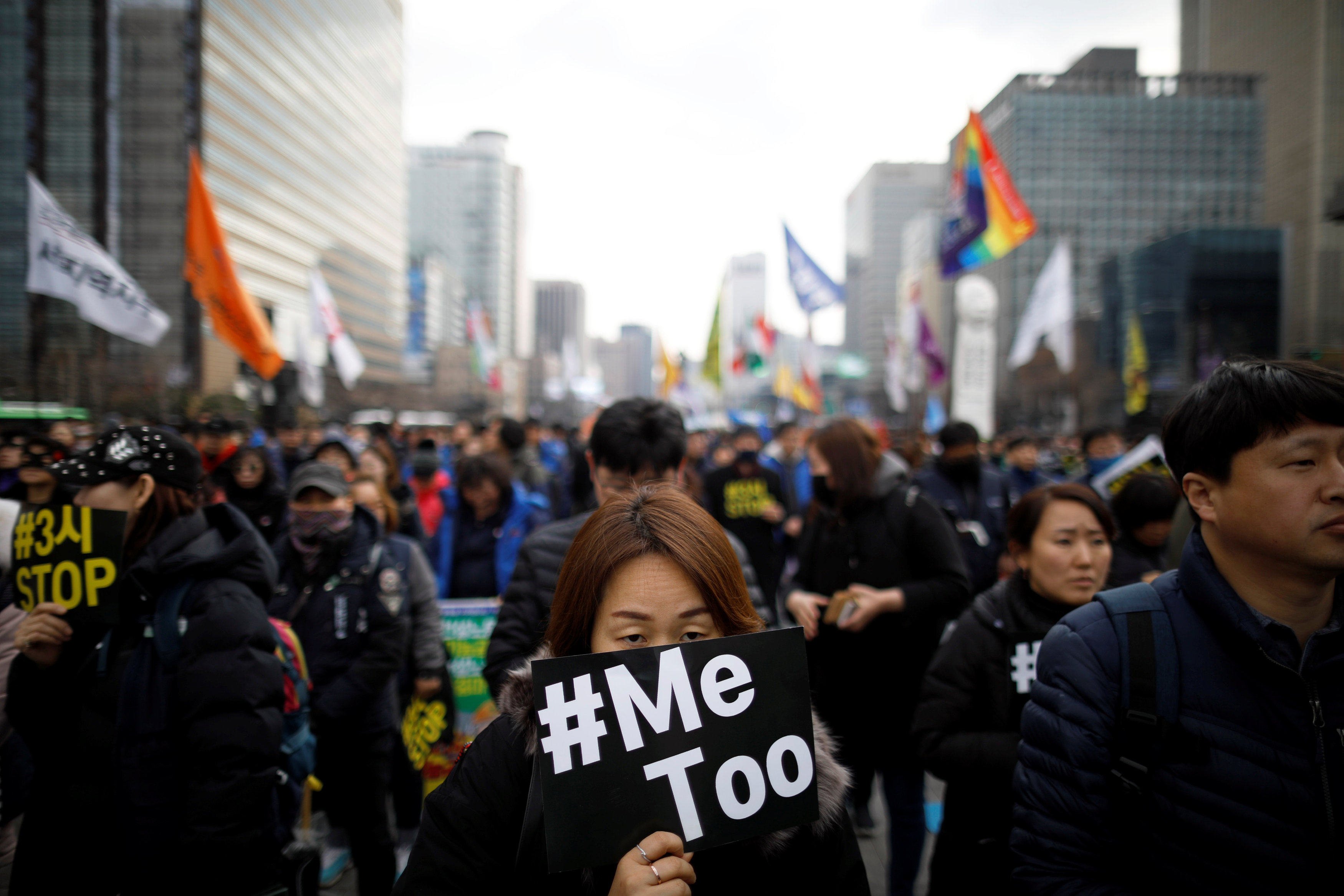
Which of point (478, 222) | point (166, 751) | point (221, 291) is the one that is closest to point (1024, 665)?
point (166, 751)

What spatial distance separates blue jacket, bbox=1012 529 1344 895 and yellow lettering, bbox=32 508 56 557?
2.71 meters

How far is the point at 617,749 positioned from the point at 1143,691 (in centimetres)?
108

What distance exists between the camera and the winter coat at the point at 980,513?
5.78 m

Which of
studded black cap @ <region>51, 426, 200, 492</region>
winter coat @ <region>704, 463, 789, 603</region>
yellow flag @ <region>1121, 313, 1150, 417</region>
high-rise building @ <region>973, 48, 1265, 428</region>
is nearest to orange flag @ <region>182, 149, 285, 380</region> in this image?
winter coat @ <region>704, 463, 789, 603</region>

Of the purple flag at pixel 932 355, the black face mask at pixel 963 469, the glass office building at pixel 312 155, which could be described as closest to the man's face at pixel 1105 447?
the black face mask at pixel 963 469

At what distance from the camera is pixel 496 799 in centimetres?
141

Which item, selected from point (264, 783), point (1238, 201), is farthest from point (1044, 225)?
point (264, 783)

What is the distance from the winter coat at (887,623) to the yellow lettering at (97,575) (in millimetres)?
2758

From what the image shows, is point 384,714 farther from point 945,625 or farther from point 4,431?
point 4,431

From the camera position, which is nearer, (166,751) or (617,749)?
(617,749)

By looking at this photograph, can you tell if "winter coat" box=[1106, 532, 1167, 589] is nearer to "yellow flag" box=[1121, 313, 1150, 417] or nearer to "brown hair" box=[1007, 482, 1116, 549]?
"brown hair" box=[1007, 482, 1116, 549]

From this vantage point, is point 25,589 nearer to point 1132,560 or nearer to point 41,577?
point 41,577

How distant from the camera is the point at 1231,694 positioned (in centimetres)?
146

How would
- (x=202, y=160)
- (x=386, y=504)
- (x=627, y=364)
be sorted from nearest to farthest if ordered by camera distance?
(x=386, y=504), (x=202, y=160), (x=627, y=364)
